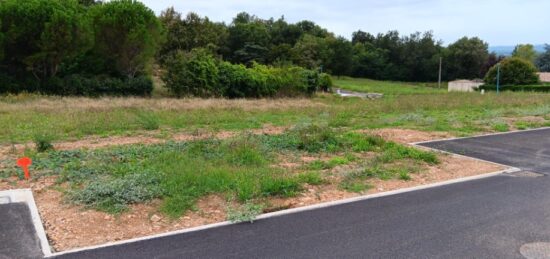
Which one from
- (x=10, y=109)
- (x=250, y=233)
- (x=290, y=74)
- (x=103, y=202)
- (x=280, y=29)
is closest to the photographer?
(x=250, y=233)

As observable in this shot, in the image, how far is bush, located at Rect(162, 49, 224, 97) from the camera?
24.3m

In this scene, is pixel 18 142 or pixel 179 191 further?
pixel 18 142

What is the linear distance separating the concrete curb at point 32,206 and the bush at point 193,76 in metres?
18.8

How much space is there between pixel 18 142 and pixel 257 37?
52074mm

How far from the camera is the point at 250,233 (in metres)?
4.52

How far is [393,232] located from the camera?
179 inches

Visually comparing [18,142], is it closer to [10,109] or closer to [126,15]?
[10,109]

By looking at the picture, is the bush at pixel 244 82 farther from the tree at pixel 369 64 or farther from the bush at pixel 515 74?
the tree at pixel 369 64

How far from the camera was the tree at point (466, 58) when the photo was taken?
7631cm

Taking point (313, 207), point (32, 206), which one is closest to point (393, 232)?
point (313, 207)

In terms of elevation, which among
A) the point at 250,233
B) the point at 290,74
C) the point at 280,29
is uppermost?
the point at 280,29

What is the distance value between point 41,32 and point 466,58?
7293 cm

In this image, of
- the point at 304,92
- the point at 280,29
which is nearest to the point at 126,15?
the point at 304,92

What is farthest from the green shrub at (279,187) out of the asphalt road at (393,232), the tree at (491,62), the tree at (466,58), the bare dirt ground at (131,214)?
the tree at (491,62)
